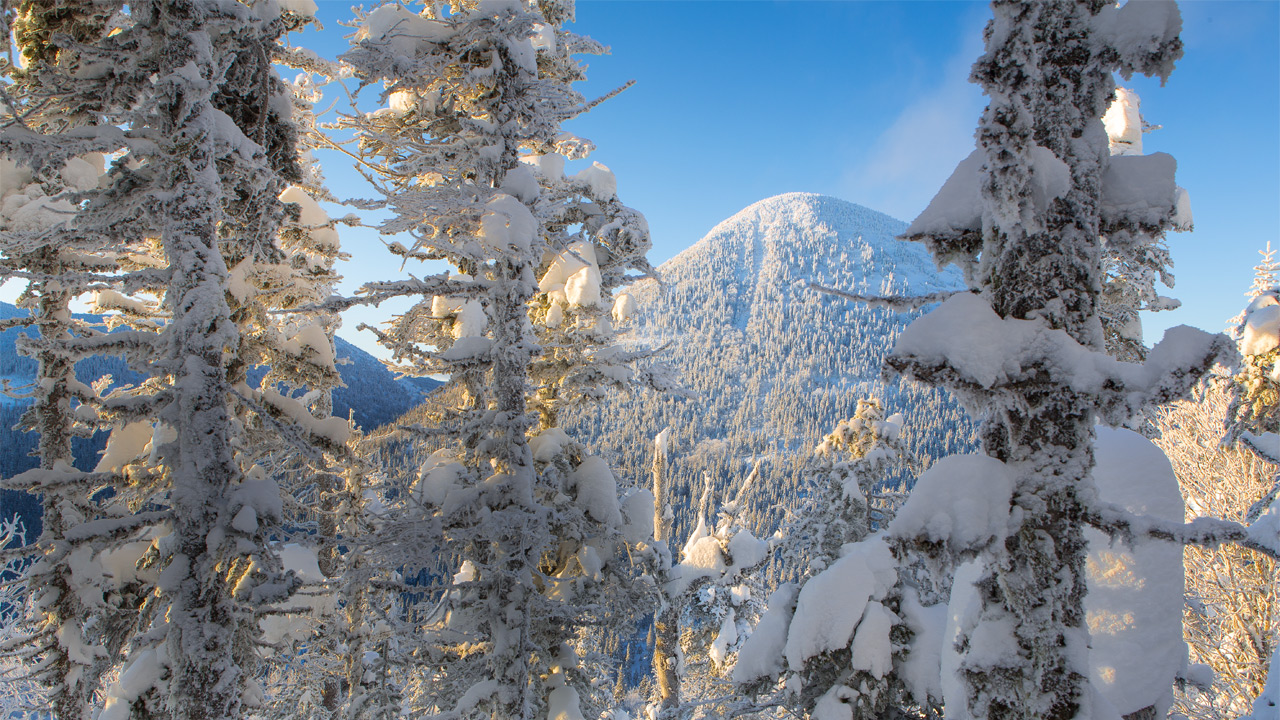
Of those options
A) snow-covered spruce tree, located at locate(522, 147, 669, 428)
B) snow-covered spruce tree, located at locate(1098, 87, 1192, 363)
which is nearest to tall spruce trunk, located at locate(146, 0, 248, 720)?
snow-covered spruce tree, located at locate(522, 147, 669, 428)

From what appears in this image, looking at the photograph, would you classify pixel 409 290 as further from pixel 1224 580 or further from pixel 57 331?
pixel 1224 580

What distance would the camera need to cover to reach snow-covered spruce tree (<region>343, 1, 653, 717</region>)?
726cm

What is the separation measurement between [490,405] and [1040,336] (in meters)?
7.74

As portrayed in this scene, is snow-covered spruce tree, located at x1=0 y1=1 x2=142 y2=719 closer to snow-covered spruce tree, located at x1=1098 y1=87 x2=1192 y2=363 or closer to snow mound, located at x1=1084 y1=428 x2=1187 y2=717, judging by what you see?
snow mound, located at x1=1084 y1=428 x2=1187 y2=717

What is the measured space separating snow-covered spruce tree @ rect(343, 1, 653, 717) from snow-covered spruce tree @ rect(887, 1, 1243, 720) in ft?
17.0

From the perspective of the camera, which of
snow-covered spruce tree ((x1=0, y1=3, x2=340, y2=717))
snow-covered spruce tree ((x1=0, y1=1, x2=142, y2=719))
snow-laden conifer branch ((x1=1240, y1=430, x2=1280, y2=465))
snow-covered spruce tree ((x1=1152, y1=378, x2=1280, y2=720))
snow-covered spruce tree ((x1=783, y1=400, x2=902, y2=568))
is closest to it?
snow-covered spruce tree ((x1=0, y1=3, x2=340, y2=717))

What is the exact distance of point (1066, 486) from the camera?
3699mm

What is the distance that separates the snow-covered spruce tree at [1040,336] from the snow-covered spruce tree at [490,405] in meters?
5.20

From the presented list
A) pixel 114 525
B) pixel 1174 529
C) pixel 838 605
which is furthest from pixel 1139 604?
pixel 114 525

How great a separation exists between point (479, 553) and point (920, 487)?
6.22 meters

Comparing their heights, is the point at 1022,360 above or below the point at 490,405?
above

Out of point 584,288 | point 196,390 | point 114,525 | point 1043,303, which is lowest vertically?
point 114,525

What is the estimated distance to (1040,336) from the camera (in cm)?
368

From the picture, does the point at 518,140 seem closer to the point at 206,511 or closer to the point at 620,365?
the point at 620,365
